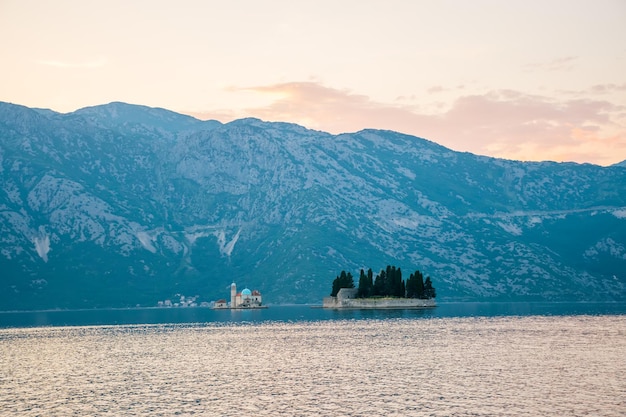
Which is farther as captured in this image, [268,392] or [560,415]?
[268,392]

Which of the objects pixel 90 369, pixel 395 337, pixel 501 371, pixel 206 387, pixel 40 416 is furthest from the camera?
pixel 395 337

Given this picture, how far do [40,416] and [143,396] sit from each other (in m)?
13.8

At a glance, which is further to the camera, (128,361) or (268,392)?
(128,361)

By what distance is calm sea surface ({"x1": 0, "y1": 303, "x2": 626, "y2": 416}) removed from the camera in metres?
85.2

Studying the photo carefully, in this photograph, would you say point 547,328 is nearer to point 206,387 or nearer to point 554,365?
point 554,365

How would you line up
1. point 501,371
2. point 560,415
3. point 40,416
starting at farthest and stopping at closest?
point 501,371, point 40,416, point 560,415

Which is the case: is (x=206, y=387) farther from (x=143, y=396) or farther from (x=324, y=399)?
(x=324, y=399)

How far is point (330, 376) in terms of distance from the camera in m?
108

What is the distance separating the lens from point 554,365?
369 feet

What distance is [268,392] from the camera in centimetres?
9562

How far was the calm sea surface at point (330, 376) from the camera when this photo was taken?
85.2 metres

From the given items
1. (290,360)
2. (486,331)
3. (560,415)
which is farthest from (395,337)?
(560,415)

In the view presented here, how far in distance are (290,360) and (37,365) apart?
40.3m

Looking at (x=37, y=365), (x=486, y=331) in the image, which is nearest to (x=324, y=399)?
(x=37, y=365)
